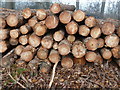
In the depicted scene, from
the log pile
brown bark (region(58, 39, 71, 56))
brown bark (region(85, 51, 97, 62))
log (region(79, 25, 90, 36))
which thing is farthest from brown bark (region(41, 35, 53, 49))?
brown bark (region(85, 51, 97, 62))

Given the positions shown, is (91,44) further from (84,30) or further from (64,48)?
(64,48)

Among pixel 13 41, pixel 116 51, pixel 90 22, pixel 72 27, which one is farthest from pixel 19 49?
pixel 116 51

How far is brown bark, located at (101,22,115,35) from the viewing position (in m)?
2.73

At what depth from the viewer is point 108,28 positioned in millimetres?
2727

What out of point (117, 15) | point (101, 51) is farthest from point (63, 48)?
point (117, 15)

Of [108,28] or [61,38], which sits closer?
[108,28]

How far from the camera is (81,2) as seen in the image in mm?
8898

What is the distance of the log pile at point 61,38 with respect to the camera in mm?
2752

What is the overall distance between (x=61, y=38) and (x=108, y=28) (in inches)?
35.0

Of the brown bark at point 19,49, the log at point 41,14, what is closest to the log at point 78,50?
the log at point 41,14

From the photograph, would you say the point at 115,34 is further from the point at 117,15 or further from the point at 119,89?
the point at 117,15

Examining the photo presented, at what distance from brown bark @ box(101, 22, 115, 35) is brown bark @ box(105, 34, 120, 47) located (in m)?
0.09

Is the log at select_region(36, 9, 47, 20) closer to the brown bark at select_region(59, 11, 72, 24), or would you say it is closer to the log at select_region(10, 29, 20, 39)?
the brown bark at select_region(59, 11, 72, 24)

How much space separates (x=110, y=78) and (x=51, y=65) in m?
1.12
